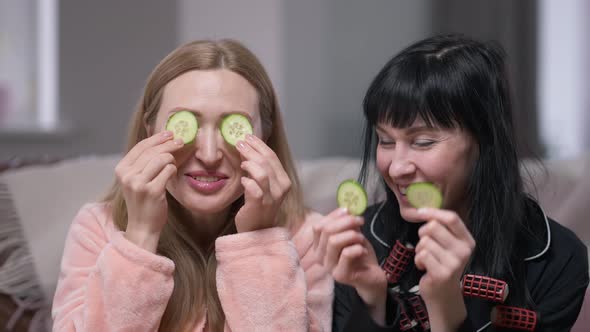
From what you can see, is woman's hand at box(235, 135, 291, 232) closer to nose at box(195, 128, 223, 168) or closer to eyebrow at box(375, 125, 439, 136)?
nose at box(195, 128, 223, 168)

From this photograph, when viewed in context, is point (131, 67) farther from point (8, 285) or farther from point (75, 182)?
point (8, 285)

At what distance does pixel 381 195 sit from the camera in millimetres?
1996

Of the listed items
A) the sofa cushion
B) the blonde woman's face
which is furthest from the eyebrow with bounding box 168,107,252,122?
the sofa cushion

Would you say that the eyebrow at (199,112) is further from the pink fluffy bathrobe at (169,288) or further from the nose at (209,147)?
the pink fluffy bathrobe at (169,288)

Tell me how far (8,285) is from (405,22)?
2.90 metres

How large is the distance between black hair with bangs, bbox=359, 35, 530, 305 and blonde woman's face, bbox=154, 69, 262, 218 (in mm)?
311

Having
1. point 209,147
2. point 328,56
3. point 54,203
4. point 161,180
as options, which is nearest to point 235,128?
point 209,147

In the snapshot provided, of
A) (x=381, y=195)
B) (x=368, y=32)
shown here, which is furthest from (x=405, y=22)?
(x=381, y=195)

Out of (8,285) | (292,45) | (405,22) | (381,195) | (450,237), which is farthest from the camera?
(405,22)

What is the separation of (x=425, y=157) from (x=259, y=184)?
337 millimetres

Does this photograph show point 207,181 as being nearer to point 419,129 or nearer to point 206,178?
point 206,178

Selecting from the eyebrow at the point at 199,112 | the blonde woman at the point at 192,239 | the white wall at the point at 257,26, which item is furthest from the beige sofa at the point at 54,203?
the white wall at the point at 257,26

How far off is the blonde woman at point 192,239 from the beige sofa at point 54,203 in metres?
0.41

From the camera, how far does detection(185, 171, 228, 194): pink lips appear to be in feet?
4.57
